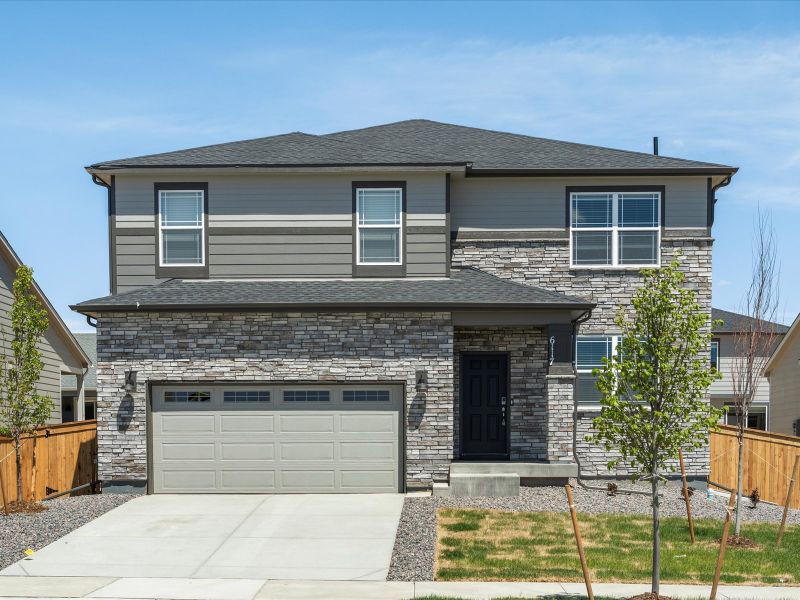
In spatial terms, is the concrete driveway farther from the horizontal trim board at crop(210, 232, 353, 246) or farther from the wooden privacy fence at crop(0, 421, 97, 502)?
the horizontal trim board at crop(210, 232, 353, 246)

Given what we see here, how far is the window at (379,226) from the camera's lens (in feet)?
64.5

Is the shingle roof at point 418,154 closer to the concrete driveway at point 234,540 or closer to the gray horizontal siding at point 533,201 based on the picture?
the gray horizontal siding at point 533,201

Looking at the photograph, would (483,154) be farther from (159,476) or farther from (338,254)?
(159,476)

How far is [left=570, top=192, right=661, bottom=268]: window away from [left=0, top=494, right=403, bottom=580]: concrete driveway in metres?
7.03

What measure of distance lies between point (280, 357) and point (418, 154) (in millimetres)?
A: 5727

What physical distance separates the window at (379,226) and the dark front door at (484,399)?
2.80 metres

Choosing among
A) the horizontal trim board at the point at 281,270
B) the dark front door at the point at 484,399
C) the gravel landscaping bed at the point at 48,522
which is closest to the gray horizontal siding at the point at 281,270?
the horizontal trim board at the point at 281,270

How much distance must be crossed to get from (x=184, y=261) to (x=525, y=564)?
10.7m

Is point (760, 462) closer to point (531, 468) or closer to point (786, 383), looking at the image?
point (531, 468)

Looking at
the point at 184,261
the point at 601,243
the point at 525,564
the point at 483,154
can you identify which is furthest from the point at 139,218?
the point at 525,564

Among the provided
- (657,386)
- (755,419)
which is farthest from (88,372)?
(755,419)

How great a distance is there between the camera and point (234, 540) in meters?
13.9

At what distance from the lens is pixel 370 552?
1306cm

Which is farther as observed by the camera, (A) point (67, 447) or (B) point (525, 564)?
(A) point (67, 447)
